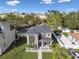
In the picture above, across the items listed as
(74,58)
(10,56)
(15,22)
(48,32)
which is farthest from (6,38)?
(15,22)

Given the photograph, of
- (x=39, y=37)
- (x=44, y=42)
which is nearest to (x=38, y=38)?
(x=39, y=37)

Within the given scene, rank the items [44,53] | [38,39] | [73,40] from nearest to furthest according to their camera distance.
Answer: [44,53] → [38,39] → [73,40]

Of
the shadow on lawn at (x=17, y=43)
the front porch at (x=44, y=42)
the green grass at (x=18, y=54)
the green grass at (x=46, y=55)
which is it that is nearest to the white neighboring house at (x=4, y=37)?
the shadow on lawn at (x=17, y=43)

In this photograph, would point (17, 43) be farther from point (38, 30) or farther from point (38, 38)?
point (38, 30)

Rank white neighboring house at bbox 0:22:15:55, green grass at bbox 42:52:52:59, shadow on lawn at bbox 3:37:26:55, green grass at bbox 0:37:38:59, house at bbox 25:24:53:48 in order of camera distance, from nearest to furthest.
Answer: green grass at bbox 42:52:52:59 → green grass at bbox 0:37:38:59 → white neighboring house at bbox 0:22:15:55 → shadow on lawn at bbox 3:37:26:55 → house at bbox 25:24:53:48

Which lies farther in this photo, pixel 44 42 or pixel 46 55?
pixel 44 42

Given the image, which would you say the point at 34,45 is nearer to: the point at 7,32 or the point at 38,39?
the point at 38,39

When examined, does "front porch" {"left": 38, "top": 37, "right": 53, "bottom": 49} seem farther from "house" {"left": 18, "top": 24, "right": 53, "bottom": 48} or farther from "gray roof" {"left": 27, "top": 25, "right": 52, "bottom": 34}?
"gray roof" {"left": 27, "top": 25, "right": 52, "bottom": 34}

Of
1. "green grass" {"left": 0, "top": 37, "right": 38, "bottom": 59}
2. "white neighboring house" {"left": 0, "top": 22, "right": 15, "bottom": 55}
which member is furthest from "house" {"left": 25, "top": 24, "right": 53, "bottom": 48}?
"white neighboring house" {"left": 0, "top": 22, "right": 15, "bottom": 55}

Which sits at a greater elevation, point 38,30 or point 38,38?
point 38,30

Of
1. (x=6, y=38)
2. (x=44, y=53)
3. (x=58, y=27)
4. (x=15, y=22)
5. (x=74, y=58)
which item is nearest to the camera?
(x=74, y=58)

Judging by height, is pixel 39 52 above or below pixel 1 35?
below
